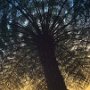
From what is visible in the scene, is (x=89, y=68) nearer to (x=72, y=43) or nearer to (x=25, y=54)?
(x=72, y=43)

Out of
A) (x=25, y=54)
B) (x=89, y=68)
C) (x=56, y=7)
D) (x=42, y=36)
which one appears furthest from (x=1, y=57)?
(x=89, y=68)

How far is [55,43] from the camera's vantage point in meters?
14.2

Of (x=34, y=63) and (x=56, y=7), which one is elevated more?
(x=56, y=7)

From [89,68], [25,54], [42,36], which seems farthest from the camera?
[89,68]

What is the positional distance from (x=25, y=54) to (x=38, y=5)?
6.81ft

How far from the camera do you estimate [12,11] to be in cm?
1398

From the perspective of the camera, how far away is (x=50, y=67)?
13664 mm

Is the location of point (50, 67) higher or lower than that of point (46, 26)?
lower

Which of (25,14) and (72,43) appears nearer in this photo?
(25,14)

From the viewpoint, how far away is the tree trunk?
1343cm

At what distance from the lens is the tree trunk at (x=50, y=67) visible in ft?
44.1

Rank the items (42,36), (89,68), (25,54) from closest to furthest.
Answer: (42,36) < (25,54) < (89,68)

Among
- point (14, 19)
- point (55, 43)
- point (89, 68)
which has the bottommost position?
point (89, 68)

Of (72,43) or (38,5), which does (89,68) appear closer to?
(72,43)
